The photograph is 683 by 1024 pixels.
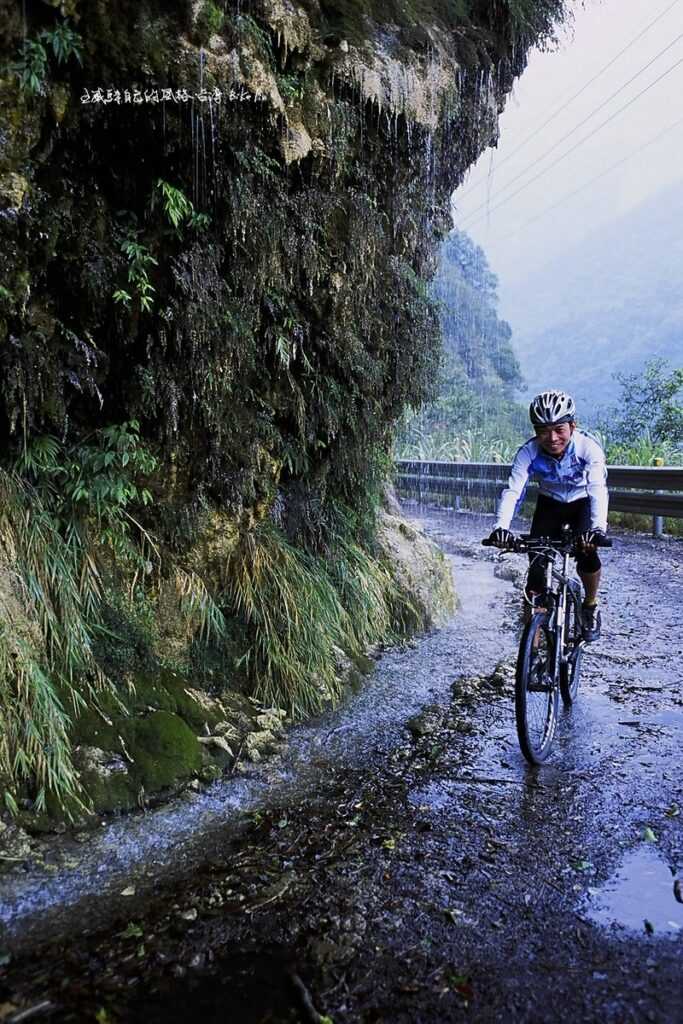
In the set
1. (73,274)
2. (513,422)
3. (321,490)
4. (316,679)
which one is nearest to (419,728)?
(316,679)

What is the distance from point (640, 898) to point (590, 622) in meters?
2.55

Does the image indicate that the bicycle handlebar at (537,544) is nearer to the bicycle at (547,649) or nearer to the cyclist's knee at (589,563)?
the bicycle at (547,649)

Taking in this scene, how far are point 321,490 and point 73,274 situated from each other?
109 inches

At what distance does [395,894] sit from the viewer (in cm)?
303

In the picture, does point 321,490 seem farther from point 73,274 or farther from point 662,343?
point 662,343

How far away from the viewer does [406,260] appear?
6.84 m

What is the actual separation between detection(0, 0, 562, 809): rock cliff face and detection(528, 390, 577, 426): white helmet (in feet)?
5.38

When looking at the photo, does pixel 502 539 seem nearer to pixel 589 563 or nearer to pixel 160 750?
pixel 589 563

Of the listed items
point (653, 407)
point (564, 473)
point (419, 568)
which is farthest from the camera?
point (653, 407)

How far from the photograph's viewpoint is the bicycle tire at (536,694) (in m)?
4.25

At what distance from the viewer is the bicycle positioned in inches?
170

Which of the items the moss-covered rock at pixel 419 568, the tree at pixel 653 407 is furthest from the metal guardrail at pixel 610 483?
the tree at pixel 653 407

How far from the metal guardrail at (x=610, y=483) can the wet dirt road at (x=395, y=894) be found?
300 inches

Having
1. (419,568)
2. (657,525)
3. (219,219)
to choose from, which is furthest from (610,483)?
(219,219)
